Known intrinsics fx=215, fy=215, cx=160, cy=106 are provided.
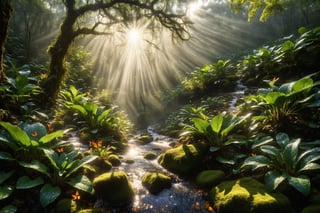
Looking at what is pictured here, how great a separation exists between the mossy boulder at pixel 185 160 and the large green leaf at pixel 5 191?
271 cm

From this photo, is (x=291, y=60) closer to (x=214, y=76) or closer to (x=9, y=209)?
(x=214, y=76)

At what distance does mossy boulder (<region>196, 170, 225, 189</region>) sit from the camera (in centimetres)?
360

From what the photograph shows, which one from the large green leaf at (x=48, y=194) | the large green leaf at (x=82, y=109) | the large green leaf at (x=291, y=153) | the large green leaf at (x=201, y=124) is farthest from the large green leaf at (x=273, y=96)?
the large green leaf at (x=82, y=109)

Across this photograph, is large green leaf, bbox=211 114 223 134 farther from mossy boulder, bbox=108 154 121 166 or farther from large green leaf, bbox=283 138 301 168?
mossy boulder, bbox=108 154 121 166

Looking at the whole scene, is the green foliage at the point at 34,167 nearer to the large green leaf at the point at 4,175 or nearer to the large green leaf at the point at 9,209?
the large green leaf at the point at 4,175

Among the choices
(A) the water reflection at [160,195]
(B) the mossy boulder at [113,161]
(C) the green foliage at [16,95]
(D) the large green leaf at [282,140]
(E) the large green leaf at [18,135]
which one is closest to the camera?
(E) the large green leaf at [18,135]

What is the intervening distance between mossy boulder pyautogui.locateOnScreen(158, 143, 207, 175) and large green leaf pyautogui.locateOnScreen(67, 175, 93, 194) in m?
1.81

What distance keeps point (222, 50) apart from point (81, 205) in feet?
125

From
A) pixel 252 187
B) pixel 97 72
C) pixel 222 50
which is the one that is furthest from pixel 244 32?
pixel 252 187

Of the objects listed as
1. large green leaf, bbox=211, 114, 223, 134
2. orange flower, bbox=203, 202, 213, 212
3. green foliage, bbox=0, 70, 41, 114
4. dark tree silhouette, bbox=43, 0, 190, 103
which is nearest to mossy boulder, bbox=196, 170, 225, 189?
orange flower, bbox=203, 202, 213, 212

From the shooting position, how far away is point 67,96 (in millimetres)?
7883

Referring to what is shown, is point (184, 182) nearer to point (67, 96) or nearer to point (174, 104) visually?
point (67, 96)

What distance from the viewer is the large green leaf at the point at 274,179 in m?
2.79

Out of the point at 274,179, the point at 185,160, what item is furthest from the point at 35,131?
the point at 274,179
